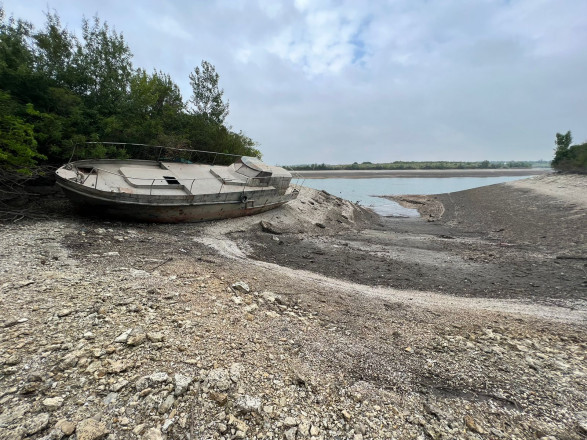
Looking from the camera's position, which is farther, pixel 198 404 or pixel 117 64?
pixel 117 64

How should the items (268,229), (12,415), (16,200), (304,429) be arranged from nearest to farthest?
(12,415) → (304,429) → (16,200) → (268,229)

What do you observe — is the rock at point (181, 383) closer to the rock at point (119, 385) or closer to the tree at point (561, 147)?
the rock at point (119, 385)

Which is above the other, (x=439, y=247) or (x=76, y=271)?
(x=76, y=271)

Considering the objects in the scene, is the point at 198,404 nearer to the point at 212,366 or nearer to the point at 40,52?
the point at 212,366

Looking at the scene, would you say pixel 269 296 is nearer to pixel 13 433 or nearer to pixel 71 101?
pixel 13 433

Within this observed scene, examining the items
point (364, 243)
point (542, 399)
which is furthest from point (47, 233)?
point (364, 243)

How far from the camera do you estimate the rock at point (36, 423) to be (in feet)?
7.07

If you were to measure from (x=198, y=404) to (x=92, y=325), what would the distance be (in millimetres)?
2022

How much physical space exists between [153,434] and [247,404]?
84cm

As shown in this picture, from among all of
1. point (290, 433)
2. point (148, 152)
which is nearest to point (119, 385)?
point (290, 433)

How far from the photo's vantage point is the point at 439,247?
12141mm

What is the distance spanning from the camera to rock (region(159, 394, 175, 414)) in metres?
2.51

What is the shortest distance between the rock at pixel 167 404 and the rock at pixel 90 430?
432mm

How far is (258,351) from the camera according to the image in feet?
11.5
